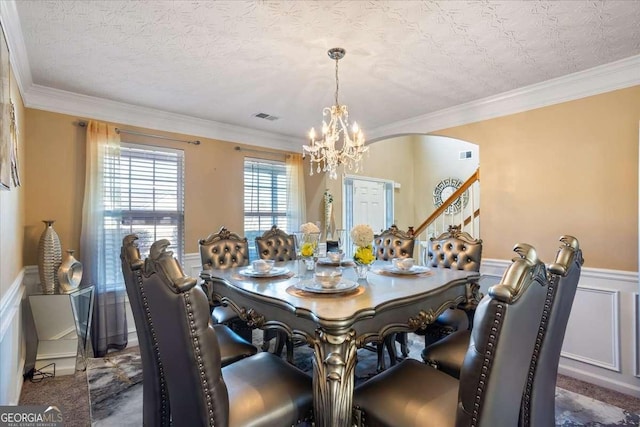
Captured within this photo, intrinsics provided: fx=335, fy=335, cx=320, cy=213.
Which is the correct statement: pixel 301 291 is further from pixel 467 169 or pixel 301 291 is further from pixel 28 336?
pixel 467 169

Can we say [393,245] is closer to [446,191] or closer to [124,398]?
[124,398]

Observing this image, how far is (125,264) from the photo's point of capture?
1561 mm

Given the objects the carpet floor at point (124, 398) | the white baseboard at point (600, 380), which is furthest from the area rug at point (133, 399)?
the white baseboard at point (600, 380)

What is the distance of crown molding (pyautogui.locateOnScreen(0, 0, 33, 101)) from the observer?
177cm

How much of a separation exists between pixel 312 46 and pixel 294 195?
9.03 ft

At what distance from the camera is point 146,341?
5.11 feet

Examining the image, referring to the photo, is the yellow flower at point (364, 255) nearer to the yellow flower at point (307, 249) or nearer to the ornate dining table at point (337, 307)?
the ornate dining table at point (337, 307)

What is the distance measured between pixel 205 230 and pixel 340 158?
2.19 m

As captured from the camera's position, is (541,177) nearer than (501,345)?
No

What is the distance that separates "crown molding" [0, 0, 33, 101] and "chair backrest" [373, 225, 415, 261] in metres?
3.02

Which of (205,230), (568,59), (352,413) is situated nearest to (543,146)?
(568,59)

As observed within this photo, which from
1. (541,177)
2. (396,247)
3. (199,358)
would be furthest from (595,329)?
(199,358)

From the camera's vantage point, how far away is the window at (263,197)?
4551mm

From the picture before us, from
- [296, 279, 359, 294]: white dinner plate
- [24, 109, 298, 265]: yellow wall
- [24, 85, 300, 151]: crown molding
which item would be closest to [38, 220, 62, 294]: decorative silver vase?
[24, 109, 298, 265]: yellow wall
